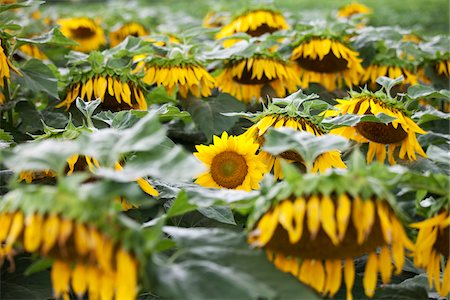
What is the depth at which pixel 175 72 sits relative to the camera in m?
1.69

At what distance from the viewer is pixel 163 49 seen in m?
1.81

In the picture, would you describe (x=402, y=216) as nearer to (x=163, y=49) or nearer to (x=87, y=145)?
(x=87, y=145)

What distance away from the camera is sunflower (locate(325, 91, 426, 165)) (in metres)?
1.36

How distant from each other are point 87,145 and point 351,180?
12.0 inches

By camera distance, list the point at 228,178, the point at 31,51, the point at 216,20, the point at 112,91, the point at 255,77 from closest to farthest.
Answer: the point at 228,178
the point at 112,91
the point at 255,77
the point at 31,51
the point at 216,20

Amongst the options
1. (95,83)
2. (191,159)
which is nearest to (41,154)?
(191,159)

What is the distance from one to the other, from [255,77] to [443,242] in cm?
94

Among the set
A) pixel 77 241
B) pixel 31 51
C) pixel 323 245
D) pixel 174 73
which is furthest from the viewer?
pixel 31 51

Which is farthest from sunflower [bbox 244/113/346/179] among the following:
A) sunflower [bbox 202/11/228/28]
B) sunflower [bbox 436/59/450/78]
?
sunflower [bbox 202/11/228/28]

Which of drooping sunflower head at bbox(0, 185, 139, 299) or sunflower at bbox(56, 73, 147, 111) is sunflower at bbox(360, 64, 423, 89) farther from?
drooping sunflower head at bbox(0, 185, 139, 299)

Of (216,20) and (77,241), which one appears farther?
(216,20)

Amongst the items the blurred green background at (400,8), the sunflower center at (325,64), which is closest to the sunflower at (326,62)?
the sunflower center at (325,64)

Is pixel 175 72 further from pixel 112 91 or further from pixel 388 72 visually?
pixel 388 72

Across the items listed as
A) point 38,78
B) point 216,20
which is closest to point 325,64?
point 38,78
